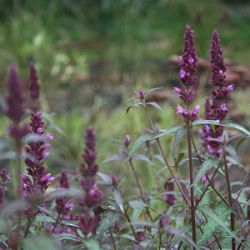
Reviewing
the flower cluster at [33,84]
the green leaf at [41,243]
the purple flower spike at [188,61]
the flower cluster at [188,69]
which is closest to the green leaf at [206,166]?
the flower cluster at [188,69]

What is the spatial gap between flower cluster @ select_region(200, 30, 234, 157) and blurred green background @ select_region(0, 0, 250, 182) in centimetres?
294

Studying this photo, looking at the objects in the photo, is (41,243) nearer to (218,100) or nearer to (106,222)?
(106,222)

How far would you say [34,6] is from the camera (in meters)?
9.68

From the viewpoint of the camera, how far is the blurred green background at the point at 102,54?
19.5ft

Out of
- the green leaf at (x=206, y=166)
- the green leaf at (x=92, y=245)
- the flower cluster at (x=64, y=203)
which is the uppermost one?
the green leaf at (x=206, y=166)

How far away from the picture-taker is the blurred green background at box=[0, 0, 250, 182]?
19.5ft

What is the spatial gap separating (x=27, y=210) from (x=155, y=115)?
4699 mm

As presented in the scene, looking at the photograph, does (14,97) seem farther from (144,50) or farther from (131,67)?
(144,50)

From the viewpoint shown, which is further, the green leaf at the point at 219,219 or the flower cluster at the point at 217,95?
the flower cluster at the point at 217,95

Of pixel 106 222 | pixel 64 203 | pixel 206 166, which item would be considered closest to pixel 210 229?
pixel 206 166

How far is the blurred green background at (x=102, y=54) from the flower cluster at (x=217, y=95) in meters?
2.94

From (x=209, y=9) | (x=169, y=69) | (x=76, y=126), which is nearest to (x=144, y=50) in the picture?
(x=169, y=69)

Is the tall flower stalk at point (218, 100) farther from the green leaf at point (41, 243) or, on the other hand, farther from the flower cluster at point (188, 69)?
the green leaf at point (41, 243)

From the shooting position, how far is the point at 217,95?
1.89 meters
